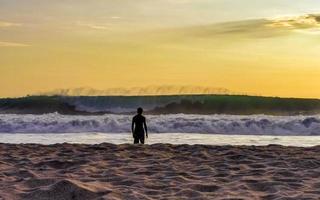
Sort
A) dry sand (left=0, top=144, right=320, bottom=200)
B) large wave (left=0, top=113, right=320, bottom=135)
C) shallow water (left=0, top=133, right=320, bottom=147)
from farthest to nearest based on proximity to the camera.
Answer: large wave (left=0, top=113, right=320, bottom=135) → shallow water (left=0, top=133, right=320, bottom=147) → dry sand (left=0, top=144, right=320, bottom=200)

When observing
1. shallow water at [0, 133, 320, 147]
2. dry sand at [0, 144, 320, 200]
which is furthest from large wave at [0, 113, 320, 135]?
dry sand at [0, 144, 320, 200]

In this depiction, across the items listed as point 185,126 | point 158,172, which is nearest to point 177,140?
point 185,126

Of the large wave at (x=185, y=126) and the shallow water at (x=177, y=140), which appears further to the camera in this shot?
the large wave at (x=185, y=126)

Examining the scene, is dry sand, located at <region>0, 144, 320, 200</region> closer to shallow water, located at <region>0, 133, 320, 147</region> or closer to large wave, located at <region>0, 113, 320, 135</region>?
shallow water, located at <region>0, 133, 320, 147</region>

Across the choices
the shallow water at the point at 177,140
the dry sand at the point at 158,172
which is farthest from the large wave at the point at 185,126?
the dry sand at the point at 158,172

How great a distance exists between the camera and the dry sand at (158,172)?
19.9ft

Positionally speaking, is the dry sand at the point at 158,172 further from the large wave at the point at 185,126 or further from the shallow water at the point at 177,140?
the large wave at the point at 185,126

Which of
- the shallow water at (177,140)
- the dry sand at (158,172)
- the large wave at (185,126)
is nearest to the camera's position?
the dry sand at (158,172)

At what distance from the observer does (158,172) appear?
7.79 metres

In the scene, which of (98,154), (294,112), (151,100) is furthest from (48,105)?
(98,154)

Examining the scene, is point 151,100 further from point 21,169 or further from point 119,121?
point 21,169

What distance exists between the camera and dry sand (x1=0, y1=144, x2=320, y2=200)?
239 inches

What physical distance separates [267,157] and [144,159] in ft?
7.45

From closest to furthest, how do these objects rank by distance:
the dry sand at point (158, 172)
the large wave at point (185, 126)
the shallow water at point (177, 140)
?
the dry sand at point (158, 172) < the shallow water at point (177, 140) < the large wave at point (185, 126)
